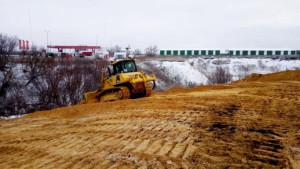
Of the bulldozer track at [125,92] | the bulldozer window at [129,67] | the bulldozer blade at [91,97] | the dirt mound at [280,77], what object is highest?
the bulldozer window at [129,67]

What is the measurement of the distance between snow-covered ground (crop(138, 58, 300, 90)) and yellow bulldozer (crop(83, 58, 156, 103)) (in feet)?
73.6

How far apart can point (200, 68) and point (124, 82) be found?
37492 millimetres

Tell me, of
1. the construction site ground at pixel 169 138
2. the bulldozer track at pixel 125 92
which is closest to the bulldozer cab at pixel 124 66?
the bulldozer track at pixel 125 92

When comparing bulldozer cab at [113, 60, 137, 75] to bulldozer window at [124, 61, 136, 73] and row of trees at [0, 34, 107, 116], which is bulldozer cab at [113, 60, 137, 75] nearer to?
bulldozer window at [124, 61, 136, 73]

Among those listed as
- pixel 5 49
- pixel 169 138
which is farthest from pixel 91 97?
pixel 5 49

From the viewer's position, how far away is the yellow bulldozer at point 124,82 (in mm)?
14492

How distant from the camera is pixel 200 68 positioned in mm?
50344

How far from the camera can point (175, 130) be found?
7.38 meters

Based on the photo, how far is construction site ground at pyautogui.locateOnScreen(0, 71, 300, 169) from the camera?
17.3 ft

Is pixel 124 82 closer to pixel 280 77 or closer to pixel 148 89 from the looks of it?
pixel 148 89

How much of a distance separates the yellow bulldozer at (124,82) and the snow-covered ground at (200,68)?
22431 millimetres

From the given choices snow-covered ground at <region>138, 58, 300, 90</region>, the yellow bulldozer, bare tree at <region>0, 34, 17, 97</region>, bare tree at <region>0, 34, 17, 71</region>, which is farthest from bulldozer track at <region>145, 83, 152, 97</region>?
bare tree at <region>0, 34, 17, 71</region>

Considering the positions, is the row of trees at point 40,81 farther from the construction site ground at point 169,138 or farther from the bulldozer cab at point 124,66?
the construction site ground at point 169,138

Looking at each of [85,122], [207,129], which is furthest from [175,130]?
[85,122]
